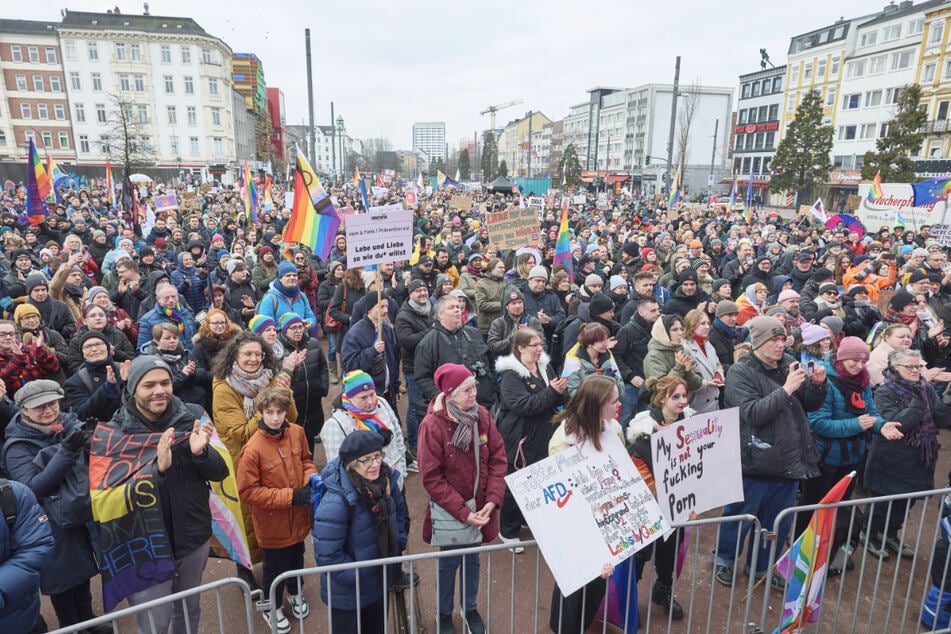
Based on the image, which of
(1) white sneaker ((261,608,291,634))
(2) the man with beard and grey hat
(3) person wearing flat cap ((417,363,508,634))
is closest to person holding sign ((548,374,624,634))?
(3) person wearing flat cap ((417,363,508,634))

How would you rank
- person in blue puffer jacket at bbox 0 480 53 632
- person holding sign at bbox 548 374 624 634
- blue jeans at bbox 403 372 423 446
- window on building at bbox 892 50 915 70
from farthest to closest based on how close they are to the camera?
window on building at bbox 892 50 915 70 < blue jeans at bbox 403 372 423 446 < person holding sign at bbox 548 374 624 634 < person in blue puffer jacket at bbox 0 480 53 632

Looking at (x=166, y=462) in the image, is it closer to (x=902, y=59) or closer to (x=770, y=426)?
(x=770, y=426)

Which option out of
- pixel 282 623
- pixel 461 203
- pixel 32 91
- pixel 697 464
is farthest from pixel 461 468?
pixel 32 91

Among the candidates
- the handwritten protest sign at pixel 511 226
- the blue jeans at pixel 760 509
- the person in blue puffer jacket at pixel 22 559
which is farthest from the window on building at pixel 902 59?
the person in blue puffer jacket at pixel 22 559

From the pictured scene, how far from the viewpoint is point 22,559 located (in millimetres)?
2658

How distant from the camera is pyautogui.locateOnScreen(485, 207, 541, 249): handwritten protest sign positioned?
399 inches

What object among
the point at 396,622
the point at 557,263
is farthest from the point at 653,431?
the point at 557,263

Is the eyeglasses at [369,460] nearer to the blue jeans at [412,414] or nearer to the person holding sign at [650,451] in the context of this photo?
the person holding sign at [650,451]

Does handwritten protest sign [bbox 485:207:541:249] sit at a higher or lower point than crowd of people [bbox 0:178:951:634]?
higher

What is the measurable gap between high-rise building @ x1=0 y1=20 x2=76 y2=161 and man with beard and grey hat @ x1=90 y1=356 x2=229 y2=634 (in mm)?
75251

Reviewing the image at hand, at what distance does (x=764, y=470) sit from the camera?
4.15 metres

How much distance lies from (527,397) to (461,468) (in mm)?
946

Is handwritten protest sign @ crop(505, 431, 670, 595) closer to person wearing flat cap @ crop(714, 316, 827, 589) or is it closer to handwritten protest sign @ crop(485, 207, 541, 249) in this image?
person wearing flat cap @ crop(714, 316, 827, 589)

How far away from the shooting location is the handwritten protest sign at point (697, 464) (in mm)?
3510
